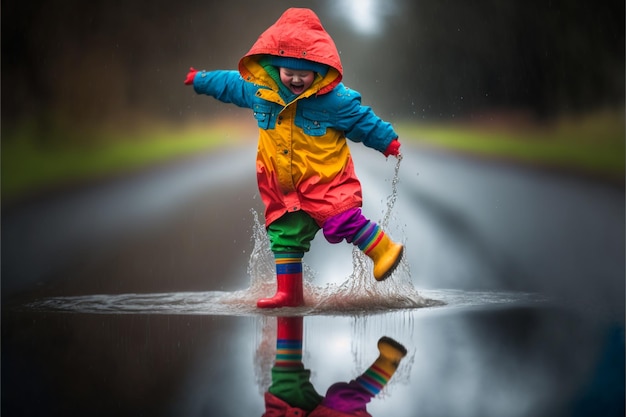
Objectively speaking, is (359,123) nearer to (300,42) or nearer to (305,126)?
(305,126)

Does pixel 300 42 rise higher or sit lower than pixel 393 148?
higher

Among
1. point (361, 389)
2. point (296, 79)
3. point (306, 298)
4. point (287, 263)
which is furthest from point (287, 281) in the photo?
point (361, 389)

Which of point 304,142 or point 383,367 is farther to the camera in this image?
point 304,142

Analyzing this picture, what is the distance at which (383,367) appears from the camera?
3262 mm

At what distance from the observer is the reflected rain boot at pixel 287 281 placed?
174 inches

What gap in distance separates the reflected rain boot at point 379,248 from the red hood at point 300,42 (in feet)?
2.06

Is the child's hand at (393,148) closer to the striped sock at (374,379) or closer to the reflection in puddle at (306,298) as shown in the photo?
the reflection in puddle at (306,298)

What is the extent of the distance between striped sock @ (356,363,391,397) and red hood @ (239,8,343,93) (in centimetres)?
152

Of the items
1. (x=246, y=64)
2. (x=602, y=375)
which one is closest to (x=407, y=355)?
(x=602, y=375)

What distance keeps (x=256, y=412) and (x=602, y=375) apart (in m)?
1.21

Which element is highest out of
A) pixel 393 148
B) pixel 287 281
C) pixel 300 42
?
pixel 300 42

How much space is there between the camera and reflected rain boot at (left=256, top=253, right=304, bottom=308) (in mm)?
4430

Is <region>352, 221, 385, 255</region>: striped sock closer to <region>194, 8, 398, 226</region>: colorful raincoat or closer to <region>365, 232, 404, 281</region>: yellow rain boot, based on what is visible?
<region>365, 232, 404, 281</region>: yellow rain boot

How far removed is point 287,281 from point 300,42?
1.02 meters
